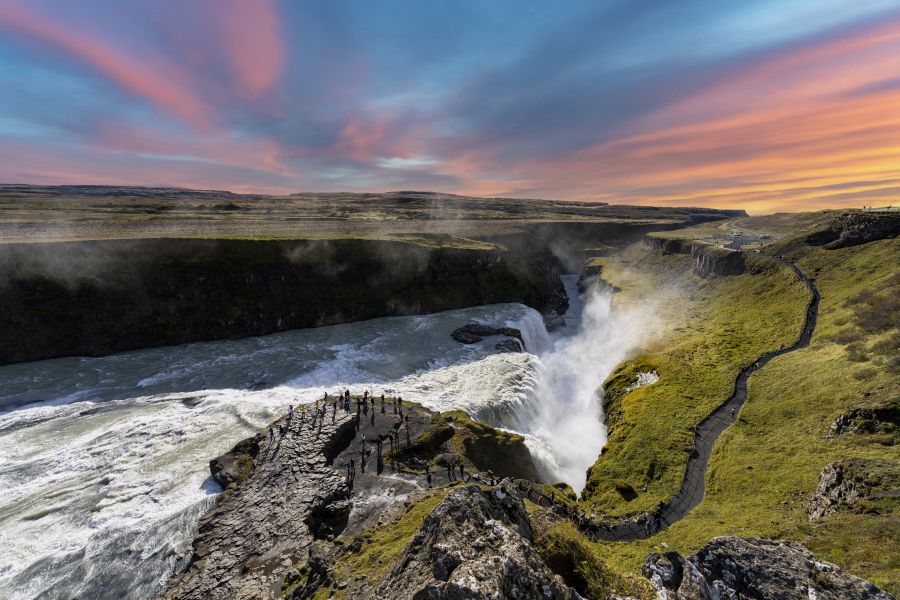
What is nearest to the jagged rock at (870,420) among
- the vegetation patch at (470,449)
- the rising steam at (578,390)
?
the rising steam at (578,390)

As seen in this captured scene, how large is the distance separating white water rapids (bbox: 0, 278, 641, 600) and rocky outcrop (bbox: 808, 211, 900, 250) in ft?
117

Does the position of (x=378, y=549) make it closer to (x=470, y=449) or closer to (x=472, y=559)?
(x=472, y=559)

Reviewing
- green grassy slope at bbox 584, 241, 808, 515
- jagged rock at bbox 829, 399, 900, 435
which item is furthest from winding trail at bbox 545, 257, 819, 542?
jagged rock at bbox 829, 399, 900, 435

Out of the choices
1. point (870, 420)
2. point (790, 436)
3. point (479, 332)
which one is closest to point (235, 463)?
point (479, 332)

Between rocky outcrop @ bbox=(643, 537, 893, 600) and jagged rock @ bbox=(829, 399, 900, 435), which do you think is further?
jagged rock @ bbox=(829, 399, 900, 435)

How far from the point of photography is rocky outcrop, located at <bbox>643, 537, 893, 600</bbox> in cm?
925

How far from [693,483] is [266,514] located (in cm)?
2995

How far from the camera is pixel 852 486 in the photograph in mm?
19062

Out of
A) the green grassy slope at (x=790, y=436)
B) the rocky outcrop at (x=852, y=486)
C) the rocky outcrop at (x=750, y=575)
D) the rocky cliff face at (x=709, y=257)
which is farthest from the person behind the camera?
the rocky cliff face at (x=709, y=257)

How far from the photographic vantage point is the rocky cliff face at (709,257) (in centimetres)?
7456

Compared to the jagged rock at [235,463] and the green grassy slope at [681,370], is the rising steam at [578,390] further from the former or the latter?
the jagged rock at [235,463]

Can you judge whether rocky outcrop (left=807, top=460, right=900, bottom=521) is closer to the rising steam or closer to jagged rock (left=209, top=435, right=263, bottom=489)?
the rising steam

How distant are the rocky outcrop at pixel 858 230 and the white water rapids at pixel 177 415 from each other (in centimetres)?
3573

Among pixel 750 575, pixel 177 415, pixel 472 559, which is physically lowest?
pixel 177 415
